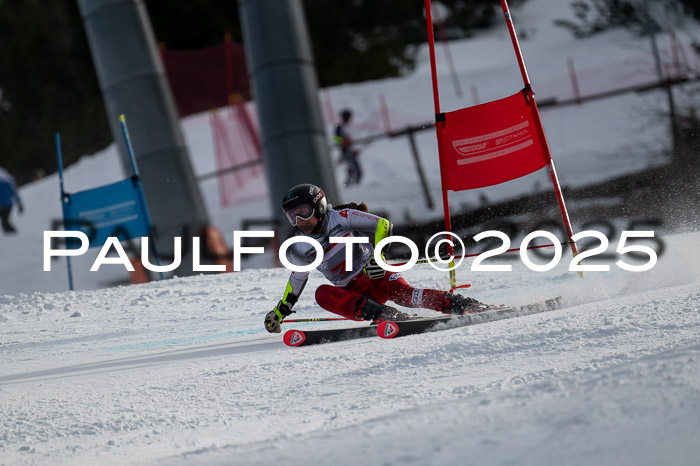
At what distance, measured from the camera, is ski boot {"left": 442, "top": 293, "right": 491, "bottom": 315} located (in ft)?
18.2

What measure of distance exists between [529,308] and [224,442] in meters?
2.91

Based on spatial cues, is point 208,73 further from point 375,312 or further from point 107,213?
point 375,312

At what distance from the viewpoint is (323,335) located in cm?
552

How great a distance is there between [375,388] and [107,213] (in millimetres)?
6222

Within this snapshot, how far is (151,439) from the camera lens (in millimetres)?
3557

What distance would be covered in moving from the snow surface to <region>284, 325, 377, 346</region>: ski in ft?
0.46

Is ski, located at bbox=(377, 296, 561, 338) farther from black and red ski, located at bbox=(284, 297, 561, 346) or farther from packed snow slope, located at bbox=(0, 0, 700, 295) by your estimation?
packed snow slope, located at bbox=(0, 0, 700, 295)

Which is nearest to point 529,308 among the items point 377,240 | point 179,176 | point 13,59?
point 377,240

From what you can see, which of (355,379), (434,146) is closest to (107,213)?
(355,379)

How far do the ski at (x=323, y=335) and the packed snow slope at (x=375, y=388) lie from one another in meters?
0.13

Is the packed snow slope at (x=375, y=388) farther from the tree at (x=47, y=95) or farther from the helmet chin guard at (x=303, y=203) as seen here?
the tree at (x=47, y=95)

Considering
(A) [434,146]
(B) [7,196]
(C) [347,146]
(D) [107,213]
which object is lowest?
(D) [107,213]

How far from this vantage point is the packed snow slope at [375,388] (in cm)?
265

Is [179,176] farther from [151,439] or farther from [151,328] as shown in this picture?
[151,439]
